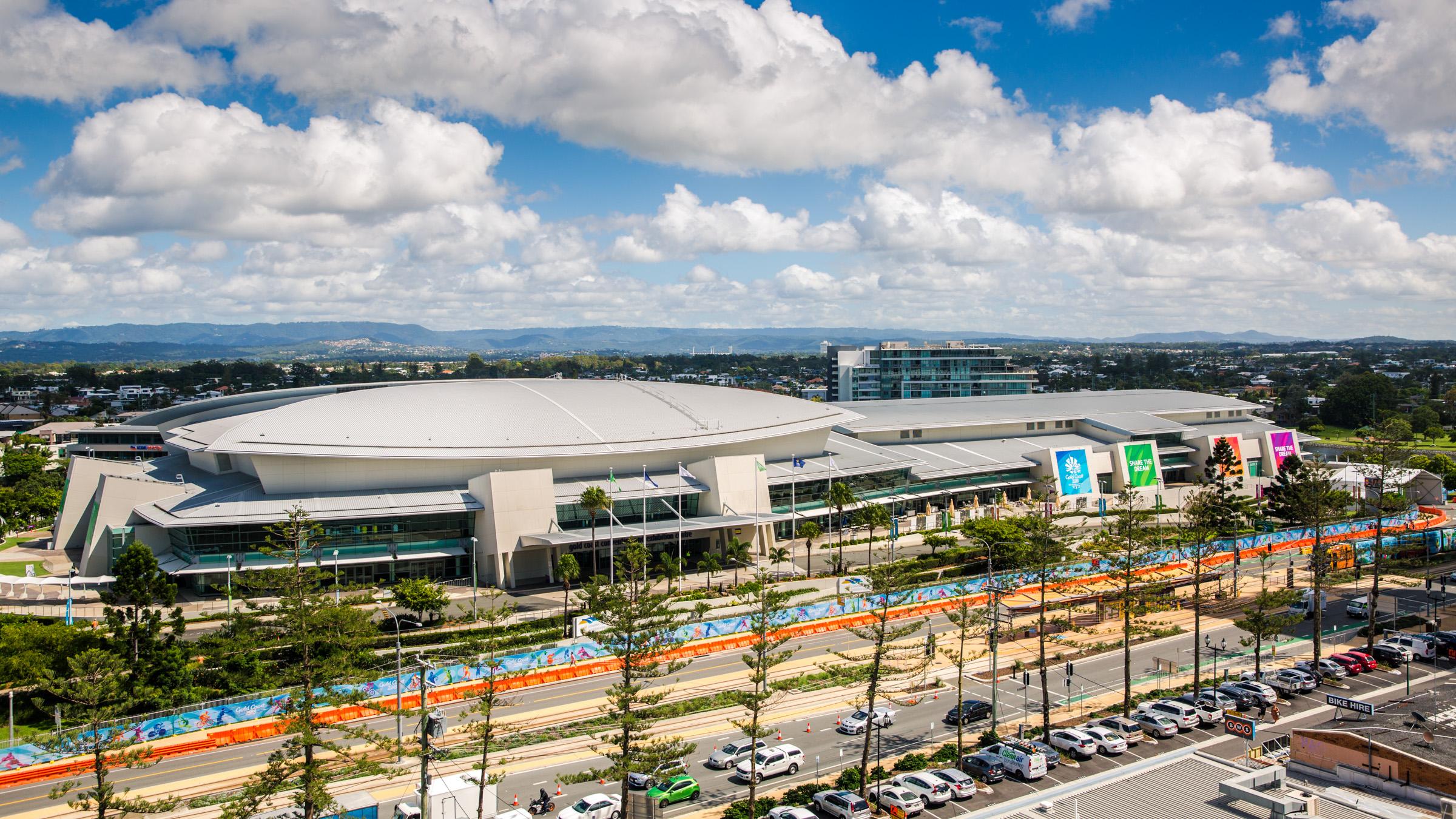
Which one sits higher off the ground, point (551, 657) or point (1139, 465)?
point (1139, 465)

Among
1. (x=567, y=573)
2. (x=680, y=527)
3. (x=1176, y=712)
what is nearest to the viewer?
(x=1176, y=712)

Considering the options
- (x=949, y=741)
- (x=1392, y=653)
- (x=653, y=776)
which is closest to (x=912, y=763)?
(x=949, y=741)

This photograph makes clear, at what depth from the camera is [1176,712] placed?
3953 centimetres

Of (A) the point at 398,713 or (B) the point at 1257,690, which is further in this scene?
(B) the point at 1257,690

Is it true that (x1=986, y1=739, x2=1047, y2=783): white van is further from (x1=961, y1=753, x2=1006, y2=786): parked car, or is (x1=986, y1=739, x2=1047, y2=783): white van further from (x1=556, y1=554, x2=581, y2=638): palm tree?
(x1=556, y1=554, x2=581, y2=638): palm tree

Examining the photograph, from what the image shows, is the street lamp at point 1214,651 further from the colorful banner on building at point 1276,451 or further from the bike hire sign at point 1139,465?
the colorful banner on building at point 1276,451

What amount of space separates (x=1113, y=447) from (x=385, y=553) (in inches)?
2776

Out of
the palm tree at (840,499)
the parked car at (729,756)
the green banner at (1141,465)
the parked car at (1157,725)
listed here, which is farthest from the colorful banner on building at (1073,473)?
the parked car at (729,756)

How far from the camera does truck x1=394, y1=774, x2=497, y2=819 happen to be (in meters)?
30.1

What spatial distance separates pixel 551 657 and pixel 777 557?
21006 mm

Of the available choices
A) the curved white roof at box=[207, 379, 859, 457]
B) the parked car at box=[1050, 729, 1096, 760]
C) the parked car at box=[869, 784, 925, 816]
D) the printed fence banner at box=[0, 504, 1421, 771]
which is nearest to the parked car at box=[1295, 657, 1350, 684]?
the printed fence banner at box=[0, 504, 1421, 771]

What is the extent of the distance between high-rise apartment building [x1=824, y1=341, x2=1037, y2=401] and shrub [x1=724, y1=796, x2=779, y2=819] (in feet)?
454

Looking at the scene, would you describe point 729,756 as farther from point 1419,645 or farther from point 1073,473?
point 1073,473

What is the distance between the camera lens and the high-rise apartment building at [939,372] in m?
169
